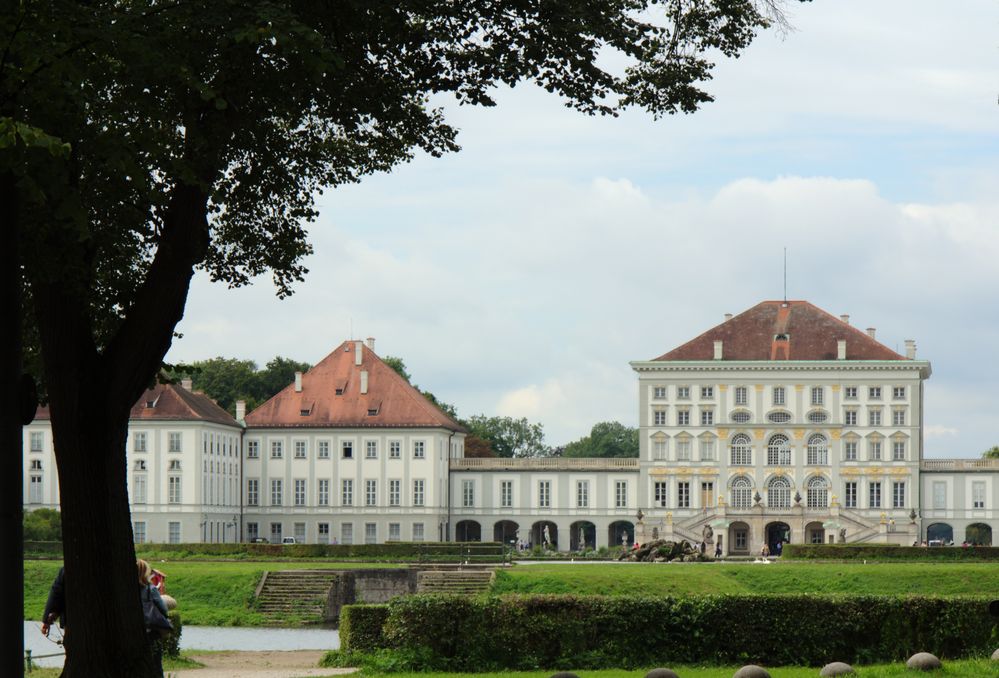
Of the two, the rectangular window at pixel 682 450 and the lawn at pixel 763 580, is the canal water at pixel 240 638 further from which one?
the rectangular window at pixel 682 450

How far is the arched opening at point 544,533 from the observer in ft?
272

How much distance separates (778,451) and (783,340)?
231 inches

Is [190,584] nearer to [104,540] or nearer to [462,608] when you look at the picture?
[462,608]

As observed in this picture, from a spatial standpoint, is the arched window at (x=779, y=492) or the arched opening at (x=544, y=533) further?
the arched opening at (x=544, y=533)

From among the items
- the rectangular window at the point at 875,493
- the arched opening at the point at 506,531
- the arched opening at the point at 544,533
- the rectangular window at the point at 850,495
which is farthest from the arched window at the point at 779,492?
the arched opening at the point at 506,531

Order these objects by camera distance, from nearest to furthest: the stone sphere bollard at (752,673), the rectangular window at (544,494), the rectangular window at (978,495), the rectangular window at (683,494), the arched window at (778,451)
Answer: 1. the stone sphere bollard at (752,673)
2. the rectangular window at (978,495)
3. the arched window at (778,451)
4. the rectangular window at (683,494)
5. the rectangular window at (544,494)

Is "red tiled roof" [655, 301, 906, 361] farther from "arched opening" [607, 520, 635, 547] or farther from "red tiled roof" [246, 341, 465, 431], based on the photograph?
"red tiled roof" [246, 341, 465, 431]

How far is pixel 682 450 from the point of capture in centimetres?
8106

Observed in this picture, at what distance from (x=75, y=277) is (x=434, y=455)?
67.7 m

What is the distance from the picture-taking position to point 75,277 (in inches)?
489

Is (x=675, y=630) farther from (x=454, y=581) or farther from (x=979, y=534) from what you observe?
(x=979, y=534)

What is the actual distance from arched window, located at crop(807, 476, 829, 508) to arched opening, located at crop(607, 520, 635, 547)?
9268 millimetres

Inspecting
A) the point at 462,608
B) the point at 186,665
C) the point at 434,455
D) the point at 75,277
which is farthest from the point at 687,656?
the point at 434,455

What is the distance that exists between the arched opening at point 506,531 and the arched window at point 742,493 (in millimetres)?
11115
